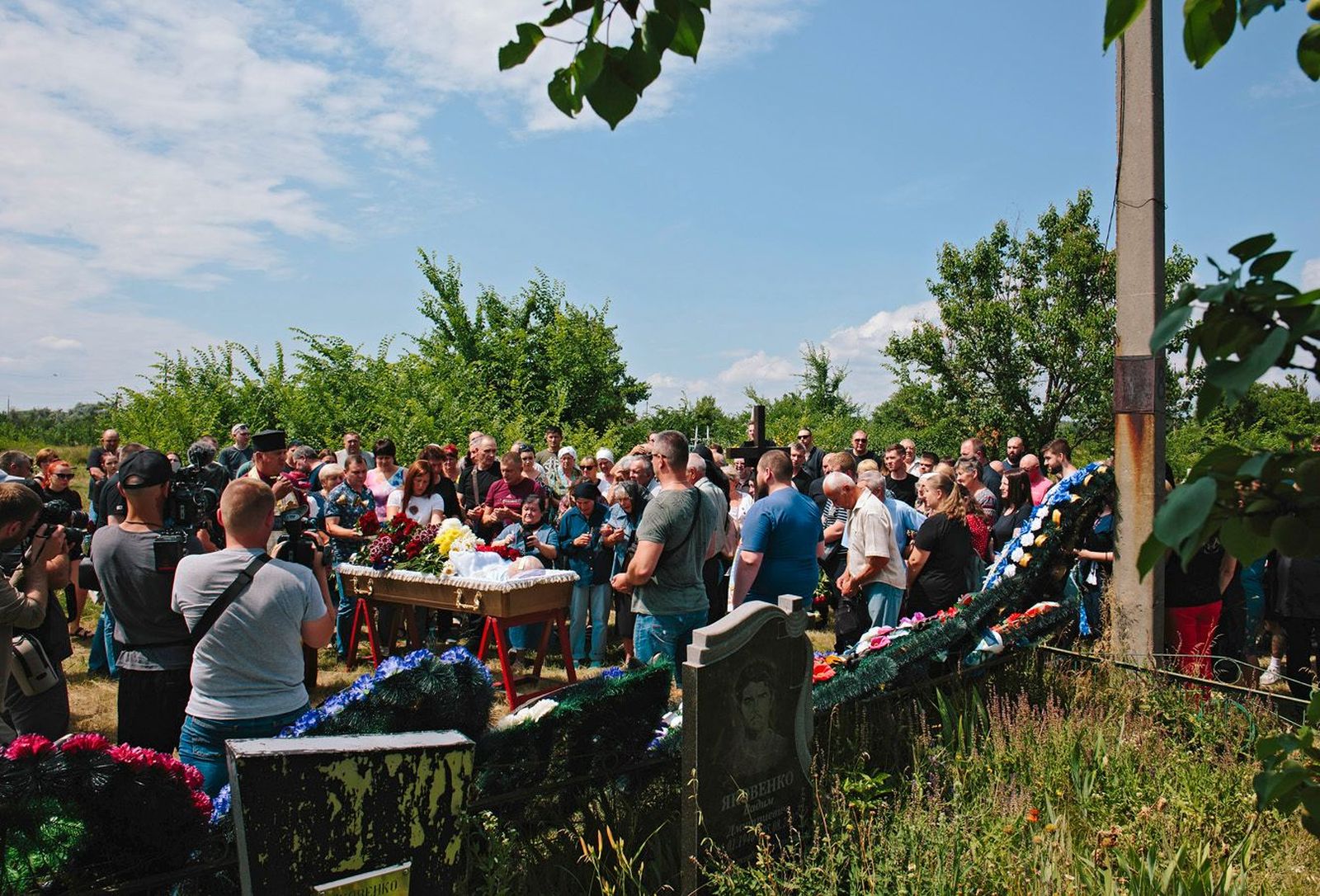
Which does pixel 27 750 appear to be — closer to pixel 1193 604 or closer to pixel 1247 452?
pixel 1247 452

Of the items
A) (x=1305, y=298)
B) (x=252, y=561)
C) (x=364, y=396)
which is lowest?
(x=252, y=561)

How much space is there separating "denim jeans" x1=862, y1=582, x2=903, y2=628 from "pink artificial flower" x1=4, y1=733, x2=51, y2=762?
5205 mm

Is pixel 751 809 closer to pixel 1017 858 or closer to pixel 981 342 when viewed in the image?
pixel 1017 858

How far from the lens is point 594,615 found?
912cm

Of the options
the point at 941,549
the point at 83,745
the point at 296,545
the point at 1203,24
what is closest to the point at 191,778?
the point at 83,745

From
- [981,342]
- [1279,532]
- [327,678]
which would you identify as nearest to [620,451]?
[981,342]

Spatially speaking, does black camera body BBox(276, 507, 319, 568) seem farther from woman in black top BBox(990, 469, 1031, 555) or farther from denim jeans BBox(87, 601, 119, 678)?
woman in black top BBox(990, 469, 1031, 555)

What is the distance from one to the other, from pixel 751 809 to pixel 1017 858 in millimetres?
1011

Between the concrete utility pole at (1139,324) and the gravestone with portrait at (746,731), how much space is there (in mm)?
3050

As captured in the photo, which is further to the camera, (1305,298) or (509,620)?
(509,620)

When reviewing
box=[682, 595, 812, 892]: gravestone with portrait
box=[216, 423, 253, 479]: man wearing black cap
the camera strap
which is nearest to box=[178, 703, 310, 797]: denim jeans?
the camera strap

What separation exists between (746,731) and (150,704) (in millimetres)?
2669

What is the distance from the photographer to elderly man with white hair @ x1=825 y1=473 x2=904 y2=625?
6586 millimetres

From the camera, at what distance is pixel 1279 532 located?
1312 millimetres
